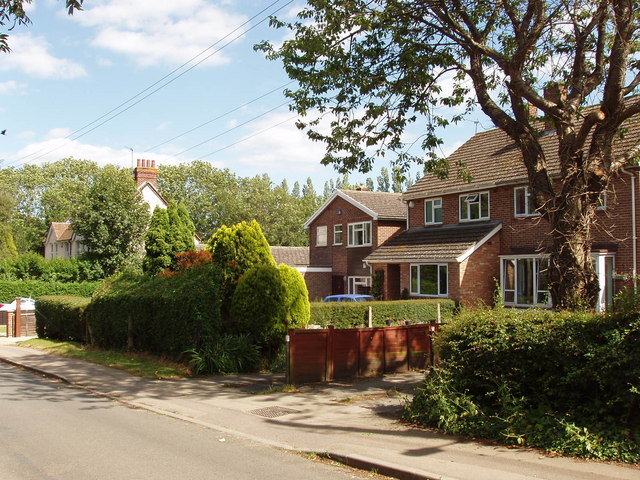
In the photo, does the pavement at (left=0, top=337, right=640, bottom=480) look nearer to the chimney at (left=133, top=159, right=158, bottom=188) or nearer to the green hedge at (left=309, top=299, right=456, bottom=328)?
the green hedge at (left=309, top=299, right=456, bottom=328)

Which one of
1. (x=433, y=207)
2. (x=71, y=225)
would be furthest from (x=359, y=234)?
(x=71, y=225)

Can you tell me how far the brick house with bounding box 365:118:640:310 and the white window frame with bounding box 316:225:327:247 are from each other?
9022 millimetres

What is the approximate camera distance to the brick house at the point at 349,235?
110 ft

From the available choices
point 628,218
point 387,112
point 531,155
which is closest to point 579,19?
point 531,155

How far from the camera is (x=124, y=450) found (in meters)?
7.74

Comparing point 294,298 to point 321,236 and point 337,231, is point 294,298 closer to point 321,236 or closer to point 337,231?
point 337,231

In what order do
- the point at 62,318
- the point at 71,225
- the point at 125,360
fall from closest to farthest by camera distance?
the point at 125,360, the point at 62,318, the point at 71,225

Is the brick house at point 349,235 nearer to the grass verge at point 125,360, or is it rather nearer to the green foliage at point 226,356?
the grass verge at point 125,360

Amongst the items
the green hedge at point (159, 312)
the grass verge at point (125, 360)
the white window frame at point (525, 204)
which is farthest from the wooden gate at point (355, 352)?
the white window frame at point (525, 204)

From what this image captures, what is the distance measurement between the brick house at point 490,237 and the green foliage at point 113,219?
1751cm

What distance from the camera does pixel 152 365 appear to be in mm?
15789

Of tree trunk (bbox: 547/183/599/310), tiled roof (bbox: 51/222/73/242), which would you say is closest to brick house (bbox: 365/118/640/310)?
tree trunk (bbox: 547/183/599/310)

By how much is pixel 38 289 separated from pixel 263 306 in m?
29.6

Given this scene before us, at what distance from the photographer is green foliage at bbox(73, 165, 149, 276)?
37219 mm
